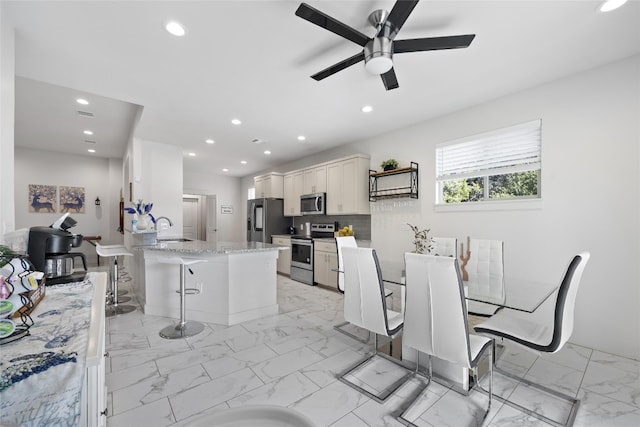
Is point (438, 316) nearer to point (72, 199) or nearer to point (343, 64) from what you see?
point (343, 64)

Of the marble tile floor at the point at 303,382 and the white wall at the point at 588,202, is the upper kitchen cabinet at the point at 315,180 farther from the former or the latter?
the marble tile floor at the point at 303,382

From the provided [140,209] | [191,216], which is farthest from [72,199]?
[140,209]

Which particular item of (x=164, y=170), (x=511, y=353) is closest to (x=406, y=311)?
(x=511, y=353)

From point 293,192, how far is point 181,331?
3.79 metres

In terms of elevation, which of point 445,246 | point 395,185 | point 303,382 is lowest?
point 303,382

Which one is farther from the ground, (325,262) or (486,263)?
(486,263)

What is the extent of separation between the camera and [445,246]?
10.1 feet

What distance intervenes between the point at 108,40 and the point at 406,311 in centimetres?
309

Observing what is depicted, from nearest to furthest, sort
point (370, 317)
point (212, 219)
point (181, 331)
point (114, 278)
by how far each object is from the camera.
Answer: point (370, 317) < point (181, 331) < point (114, 278) < point (212, 219)

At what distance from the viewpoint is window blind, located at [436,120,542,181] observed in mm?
3002

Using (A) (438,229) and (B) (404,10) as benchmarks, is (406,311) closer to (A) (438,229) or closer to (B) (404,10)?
(B) (404,10)

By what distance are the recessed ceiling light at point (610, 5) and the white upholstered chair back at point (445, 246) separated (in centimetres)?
208

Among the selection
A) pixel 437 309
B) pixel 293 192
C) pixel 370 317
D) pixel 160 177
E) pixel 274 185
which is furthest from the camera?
pixel 274 185

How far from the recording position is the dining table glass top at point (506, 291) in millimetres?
1793
